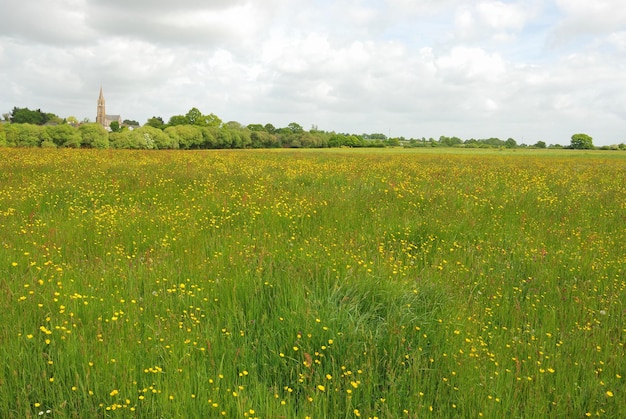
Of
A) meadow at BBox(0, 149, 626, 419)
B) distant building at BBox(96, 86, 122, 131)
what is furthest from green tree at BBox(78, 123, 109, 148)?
distant building at BBox(96, 86, 122, 131)

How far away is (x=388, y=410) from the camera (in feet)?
7.25

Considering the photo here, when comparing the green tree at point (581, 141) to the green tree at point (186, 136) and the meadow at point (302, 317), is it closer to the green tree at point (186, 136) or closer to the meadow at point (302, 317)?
the green tree at point (186, 136)

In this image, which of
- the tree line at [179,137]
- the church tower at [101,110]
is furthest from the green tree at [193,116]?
the church tower at [101,110]

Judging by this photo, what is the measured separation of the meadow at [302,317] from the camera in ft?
7.66

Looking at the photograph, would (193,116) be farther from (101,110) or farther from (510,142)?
(510,142)

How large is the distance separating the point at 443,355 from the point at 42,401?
2.68m

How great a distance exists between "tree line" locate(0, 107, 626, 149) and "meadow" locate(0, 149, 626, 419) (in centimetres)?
3090

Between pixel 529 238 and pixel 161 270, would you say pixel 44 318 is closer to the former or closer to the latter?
pixel 161 270

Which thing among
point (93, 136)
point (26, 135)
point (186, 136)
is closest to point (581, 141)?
point (186, 136)

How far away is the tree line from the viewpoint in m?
47.1

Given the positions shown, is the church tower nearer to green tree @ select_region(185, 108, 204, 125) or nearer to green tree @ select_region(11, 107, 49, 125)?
green tree @ select_region(11, 107, 49, 125)

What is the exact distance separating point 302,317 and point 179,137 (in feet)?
250

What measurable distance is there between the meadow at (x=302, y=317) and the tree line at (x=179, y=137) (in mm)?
30895

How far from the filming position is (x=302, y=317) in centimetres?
297
